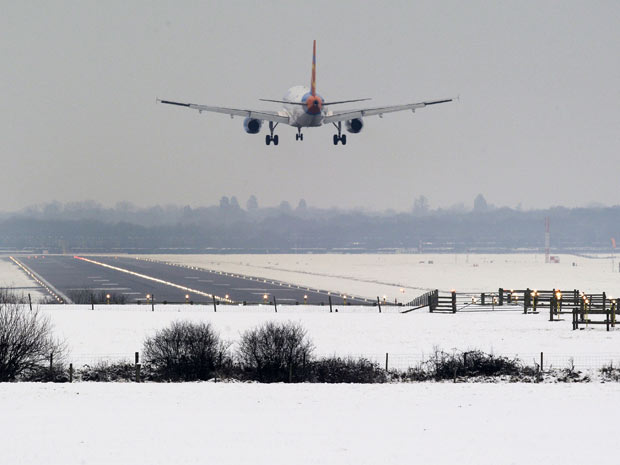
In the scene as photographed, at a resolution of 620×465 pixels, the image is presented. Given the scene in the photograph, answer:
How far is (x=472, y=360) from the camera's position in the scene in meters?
39.6

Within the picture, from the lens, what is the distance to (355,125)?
3004 inches

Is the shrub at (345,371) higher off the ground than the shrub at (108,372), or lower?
higher

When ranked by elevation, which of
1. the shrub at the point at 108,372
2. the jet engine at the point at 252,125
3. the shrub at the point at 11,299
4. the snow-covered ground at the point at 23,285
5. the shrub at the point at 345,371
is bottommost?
the snow-covered ground at the point at 23,285

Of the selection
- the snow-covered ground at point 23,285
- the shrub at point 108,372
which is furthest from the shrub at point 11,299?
the snow-covered ground at point 23,285

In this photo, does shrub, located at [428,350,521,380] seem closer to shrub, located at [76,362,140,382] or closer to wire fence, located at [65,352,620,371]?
wire fence, located at [65,352,620,371]

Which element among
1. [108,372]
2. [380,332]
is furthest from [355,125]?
[108,372]

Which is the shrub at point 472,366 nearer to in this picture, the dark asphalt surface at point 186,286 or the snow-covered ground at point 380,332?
the snow-covered ground at point 380,332

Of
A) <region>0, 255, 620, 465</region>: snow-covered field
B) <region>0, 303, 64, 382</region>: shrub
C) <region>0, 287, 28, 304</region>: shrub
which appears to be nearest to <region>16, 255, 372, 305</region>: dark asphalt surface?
<region>0, 287, 28, 304</region>: shrub
